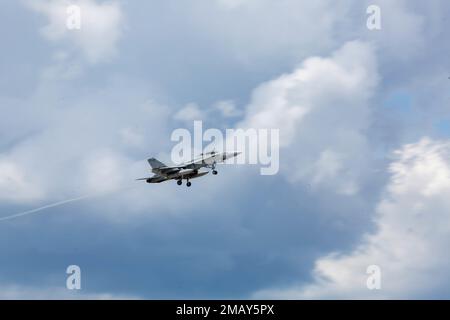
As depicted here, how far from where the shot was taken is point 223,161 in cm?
17375

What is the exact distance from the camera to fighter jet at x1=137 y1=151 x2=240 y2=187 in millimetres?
173500

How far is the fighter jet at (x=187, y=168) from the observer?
569ft

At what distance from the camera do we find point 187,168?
582 ft
